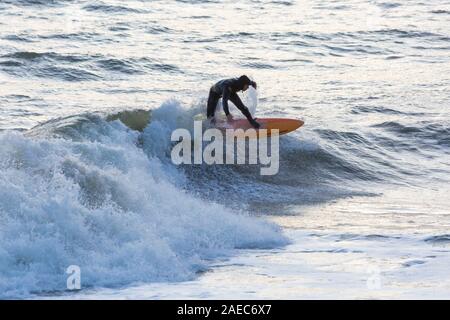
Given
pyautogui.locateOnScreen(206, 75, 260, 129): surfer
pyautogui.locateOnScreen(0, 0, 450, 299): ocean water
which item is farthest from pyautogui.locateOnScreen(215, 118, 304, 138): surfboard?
pyautogui.locateOnScreen(0, 0, 450, 299): ocean water

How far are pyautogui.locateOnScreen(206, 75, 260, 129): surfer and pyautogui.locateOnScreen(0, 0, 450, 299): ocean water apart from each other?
0.92 m

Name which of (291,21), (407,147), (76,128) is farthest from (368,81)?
(76,128)

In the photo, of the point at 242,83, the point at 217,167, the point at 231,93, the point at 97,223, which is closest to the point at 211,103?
the point at 231,93

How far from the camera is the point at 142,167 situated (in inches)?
548

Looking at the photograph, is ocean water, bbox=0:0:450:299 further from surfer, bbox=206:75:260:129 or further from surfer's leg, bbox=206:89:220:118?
surfer, bbox=206:75:260:129

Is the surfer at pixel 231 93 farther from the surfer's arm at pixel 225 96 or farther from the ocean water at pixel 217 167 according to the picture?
the ocean water at pixel 217 167

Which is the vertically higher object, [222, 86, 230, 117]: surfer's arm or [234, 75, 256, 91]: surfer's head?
[234, 75, 256, 91]: surfer's head

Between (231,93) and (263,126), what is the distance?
1.04 m

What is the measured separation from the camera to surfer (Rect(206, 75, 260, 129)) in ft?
49.4

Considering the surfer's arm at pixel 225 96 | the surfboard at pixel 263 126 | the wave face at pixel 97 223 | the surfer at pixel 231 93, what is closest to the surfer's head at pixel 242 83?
the surfer at pixel 231 93

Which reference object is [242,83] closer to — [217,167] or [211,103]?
[211,103]

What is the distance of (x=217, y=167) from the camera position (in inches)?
624

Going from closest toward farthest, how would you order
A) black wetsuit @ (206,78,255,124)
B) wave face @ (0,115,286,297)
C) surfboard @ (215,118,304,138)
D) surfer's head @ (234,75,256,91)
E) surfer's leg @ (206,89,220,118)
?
wave face @ (0,115,286,297) < surfer's head @ (234,75,256,91) < black wetsuit @ (206,78,255,124) < surfer's leg @ (206,89,220,118) < surfboard @ (215,118,304,138)
